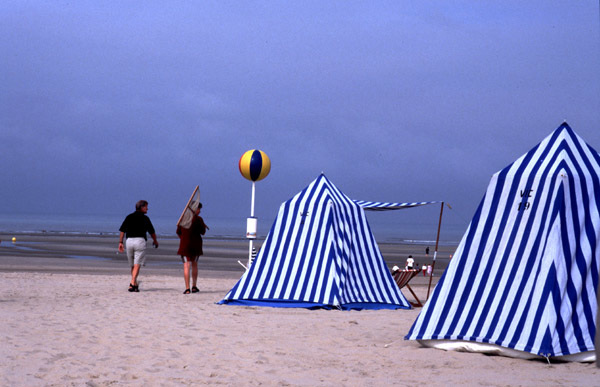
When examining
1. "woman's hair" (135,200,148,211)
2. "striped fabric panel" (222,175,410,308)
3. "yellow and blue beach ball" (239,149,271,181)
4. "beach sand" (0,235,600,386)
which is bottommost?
"beach sand" (0,235,600,386)

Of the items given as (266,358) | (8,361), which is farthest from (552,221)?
(8,361)

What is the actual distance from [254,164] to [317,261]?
14.4 feet

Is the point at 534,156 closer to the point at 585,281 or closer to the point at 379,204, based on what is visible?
the point at 585,281

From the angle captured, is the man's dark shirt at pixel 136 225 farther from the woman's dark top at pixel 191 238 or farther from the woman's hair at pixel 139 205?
the woman's dark top at pixel 191 238

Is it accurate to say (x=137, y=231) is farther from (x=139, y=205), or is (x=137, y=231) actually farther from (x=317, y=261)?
(x=317, y=261)

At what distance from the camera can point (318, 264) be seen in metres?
10.1

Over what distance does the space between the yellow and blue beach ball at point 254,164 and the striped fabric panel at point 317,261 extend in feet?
12.1

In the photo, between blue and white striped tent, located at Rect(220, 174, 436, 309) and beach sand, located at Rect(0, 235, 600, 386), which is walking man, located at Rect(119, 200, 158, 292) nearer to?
beach sand, located at Rect(0, 235, 600, 386)

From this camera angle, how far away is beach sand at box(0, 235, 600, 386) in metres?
5.30

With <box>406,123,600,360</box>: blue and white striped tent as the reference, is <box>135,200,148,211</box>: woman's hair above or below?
above

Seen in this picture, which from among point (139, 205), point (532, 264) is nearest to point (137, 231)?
point (139, 205)

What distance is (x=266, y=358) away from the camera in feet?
20.0

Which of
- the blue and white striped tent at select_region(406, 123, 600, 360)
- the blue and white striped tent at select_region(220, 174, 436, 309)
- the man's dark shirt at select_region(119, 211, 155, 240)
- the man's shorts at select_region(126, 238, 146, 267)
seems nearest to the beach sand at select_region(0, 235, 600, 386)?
the blue and white striped tent at select_region(406, 123, 600, 360)

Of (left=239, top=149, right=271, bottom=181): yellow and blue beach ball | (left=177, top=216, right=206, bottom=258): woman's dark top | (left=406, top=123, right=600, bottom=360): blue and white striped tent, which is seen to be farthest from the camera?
(left=239, top=149, right=271, bottom=181): yellow and blue beach ball
